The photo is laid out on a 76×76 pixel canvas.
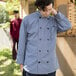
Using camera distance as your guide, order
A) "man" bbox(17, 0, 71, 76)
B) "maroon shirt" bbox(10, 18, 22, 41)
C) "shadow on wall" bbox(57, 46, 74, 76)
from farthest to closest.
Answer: "maroon shirt" bbox(10, 18, 22, 41) → "shadow on wall" bbox(57, 46, 74, 76) → "man" bbox(17, 0, 71, 76)

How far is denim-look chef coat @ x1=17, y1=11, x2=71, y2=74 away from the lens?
4.17 meters

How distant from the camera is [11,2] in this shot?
1708 centimetres

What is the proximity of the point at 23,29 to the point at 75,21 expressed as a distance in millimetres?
3398

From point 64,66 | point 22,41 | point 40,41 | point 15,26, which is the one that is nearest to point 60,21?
point 40,41

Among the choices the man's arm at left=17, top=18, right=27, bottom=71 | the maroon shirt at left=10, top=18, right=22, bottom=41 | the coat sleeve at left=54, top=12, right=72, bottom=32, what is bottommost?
the maroon shirt at left=10, top=18, right=22, bottom=41

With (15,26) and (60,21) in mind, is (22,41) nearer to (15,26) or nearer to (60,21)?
(60,21)

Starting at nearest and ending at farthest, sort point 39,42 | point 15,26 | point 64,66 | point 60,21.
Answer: point 39,42 → point 60,21 → point 64,66 → point 15,26

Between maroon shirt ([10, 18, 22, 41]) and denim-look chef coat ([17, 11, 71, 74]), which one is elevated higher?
denim-look chef coat ([17, 11, 71, 74])

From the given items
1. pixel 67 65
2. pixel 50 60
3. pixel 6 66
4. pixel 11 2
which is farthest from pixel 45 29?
pixel 11 2


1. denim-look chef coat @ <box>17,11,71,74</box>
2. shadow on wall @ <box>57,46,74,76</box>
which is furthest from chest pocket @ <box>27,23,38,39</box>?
shadow on wall @ <box>57,46,74,76</box>

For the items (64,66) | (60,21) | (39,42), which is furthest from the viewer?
(64,66)

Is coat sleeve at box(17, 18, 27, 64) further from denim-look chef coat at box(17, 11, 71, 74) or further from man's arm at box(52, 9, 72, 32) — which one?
man's arm at box(52, 9, 72, 32)

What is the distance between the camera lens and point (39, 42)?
4.16m

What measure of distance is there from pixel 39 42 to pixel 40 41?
18 mm
